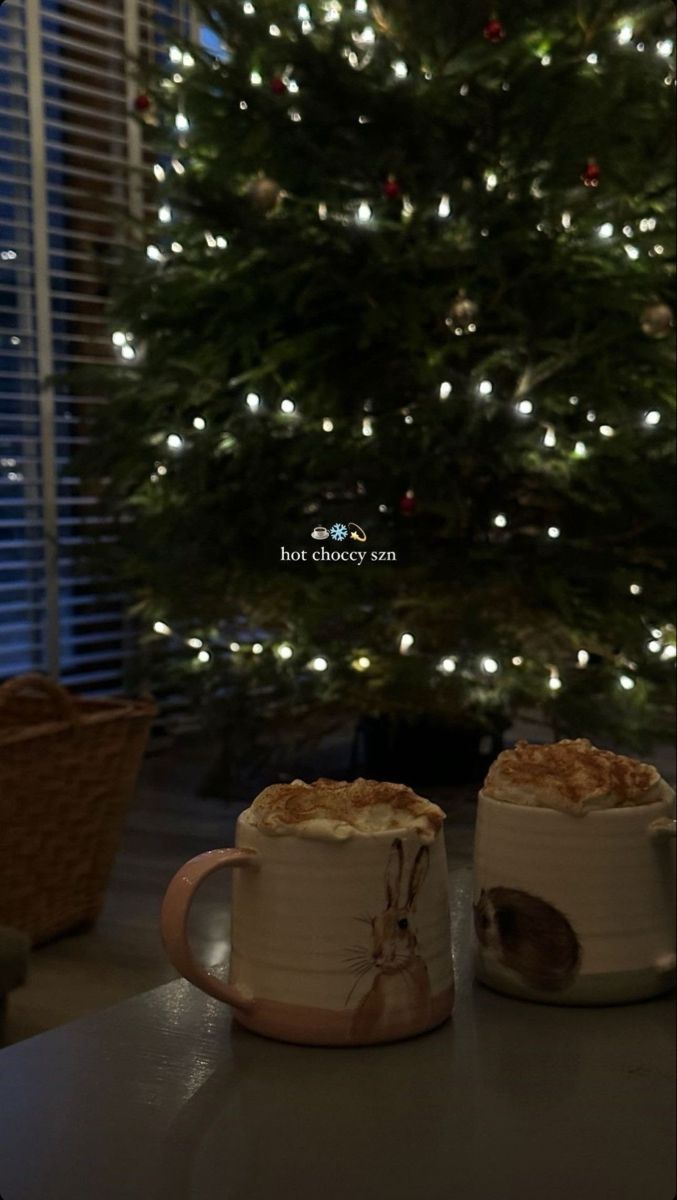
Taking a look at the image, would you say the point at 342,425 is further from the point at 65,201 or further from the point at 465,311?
the point at 465,311

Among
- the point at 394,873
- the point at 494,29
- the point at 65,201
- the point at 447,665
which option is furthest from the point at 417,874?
the point at 494,29

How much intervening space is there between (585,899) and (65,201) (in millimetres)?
326

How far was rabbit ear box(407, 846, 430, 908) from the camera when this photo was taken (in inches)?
14.1

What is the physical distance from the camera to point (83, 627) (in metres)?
0.65

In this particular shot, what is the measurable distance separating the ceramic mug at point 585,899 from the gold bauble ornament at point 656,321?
2.57 ft

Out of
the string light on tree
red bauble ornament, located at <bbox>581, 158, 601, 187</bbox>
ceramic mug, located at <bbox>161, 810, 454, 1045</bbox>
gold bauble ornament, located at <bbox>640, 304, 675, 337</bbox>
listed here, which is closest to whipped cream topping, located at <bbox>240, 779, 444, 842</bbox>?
ceramic mug, located at <bbox>161, 810, 454, 1045</bbox>

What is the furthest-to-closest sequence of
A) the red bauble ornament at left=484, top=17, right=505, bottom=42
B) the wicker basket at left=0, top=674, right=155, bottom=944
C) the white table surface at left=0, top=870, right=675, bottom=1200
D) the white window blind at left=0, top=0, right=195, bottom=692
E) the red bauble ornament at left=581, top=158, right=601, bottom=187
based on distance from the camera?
the wicker basket at left=0, top=674, right=155, bottom=944 < the red bauble ornament at left=581, top=158, right=601, bottom=187 < the red bauble ornament at left=484, top=17, right=505, bottom=42 < the white window blind at left=0, top=0, right=195, bottom=692 < the white table surface at left=0, top=870, right=675, bottom=1200

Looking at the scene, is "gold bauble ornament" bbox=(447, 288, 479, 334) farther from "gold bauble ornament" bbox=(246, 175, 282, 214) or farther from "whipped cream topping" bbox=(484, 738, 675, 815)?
"whipped cream topping" bbox=(484, 738, 675, 815)

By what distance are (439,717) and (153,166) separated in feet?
0.82

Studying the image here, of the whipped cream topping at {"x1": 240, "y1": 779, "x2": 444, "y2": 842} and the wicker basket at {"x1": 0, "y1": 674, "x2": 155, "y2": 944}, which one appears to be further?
the wicker basket at {"x1": 0, "y1": 674, "x2": 155, "y2": 944}

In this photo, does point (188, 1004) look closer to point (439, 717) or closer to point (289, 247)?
point (439, 717)

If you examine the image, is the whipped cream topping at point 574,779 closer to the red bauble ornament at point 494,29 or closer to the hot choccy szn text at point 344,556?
the hot choccy szn text at point 344,556

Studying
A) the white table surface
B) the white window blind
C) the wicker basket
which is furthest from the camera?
the wicker basket

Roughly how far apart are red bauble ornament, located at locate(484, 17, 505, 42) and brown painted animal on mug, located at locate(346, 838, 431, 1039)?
382mm
